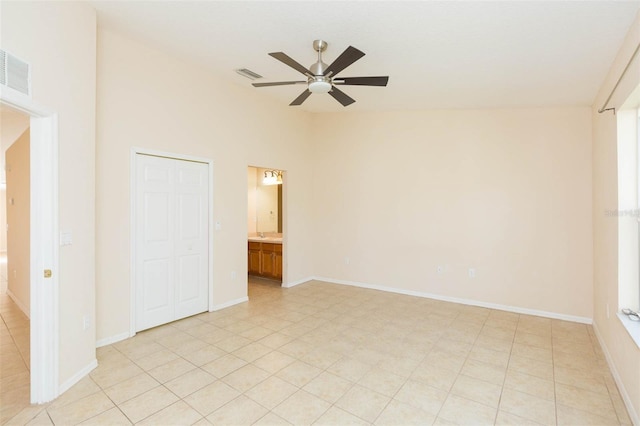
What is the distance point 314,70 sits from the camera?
285 cm

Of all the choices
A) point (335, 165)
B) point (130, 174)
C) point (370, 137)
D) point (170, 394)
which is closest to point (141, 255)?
point (130, 174)

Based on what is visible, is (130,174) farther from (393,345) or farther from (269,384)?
(393,345)

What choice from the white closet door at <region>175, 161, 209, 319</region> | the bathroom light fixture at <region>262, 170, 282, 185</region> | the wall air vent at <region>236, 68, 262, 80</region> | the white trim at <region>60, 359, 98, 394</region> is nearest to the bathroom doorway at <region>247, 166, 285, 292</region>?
the bathroom light fixture at <region>262, 170, 282, 185</region>

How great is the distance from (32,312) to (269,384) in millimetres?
1871

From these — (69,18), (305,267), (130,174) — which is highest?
(69,18)

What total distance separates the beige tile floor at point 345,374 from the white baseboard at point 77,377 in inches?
3.0

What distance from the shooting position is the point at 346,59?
2.49 meters

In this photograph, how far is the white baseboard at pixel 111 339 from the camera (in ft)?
10.3

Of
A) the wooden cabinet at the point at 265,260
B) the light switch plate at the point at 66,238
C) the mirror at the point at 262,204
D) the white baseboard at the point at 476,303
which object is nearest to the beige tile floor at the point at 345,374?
the white baseboard at the point at 476,303

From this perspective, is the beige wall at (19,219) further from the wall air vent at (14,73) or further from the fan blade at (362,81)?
the fan blade at (362,81)

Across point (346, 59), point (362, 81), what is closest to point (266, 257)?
point (362, 81)

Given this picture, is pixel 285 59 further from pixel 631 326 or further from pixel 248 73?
pixel 631 326

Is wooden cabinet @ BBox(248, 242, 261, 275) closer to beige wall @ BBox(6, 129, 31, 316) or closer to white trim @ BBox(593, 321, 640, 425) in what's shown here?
beige wall @ BBox(6, 129, 31, 316)

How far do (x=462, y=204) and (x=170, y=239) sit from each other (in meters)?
4.22
